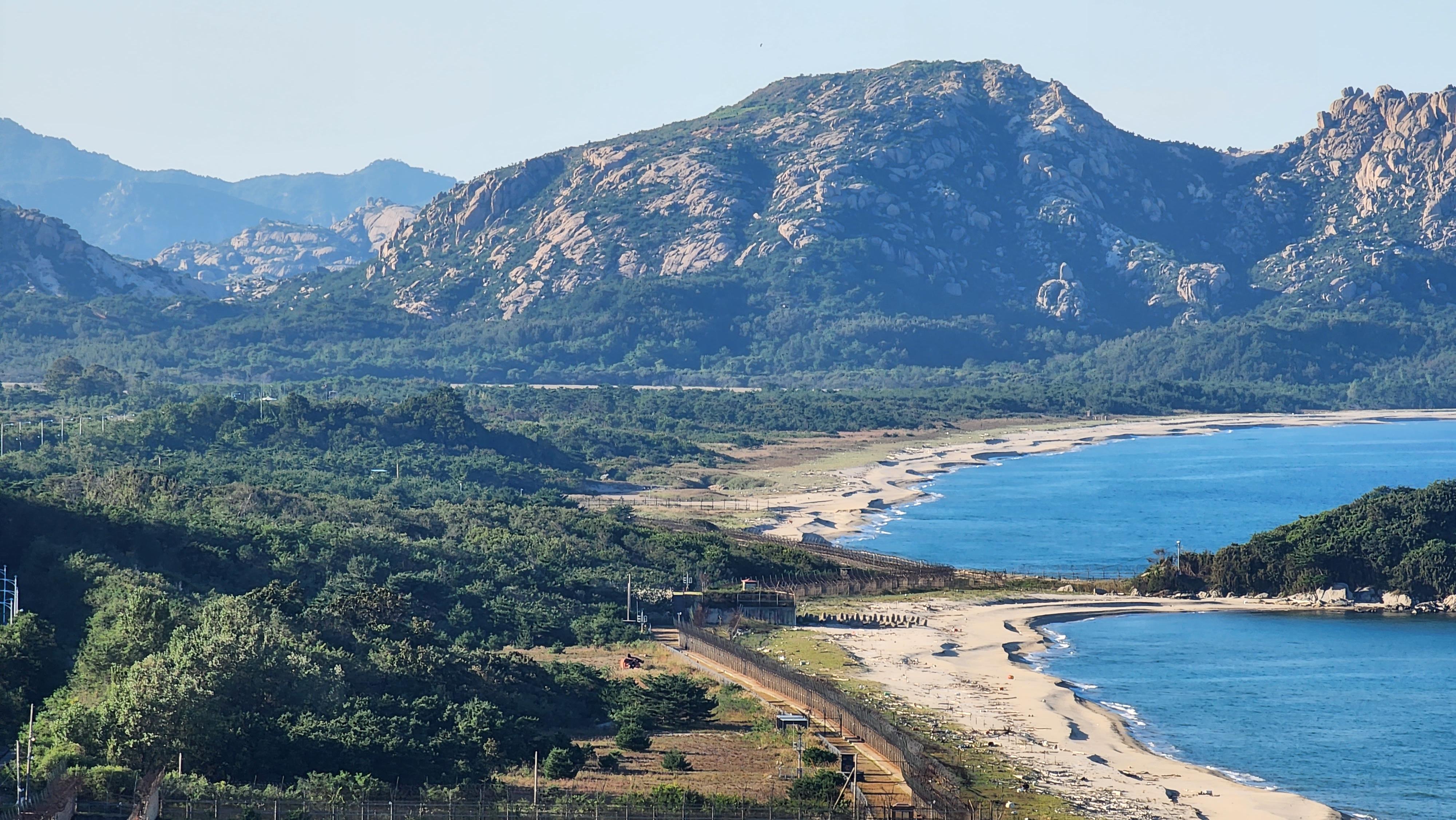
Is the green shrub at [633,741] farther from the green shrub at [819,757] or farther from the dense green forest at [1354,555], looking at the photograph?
the dense green forest at [1354,555]

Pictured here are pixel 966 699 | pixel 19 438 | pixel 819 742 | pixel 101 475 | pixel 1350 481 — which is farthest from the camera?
pixel 1350 481

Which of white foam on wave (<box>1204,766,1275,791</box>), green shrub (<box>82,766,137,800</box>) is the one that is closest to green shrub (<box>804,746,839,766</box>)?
white foam on wave (<box>1204,766,1275,791</box>)

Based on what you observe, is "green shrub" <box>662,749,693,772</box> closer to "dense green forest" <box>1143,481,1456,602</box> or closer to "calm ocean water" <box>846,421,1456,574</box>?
"dense green forest" <box>1143,481,1456,602</box>

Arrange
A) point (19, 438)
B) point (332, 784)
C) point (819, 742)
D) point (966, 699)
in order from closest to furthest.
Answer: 1. point (332, 784)
2. point (819, 742)
3. point (966, 699)
4. point (19, 438)

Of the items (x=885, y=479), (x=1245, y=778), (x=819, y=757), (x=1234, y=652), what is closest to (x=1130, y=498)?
(x=885, y=479)

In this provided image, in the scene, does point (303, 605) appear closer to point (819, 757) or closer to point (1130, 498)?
point (819, 757)

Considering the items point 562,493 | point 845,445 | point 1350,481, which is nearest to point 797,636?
point 562,493

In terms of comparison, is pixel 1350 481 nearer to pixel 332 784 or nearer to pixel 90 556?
pixel 90 556
